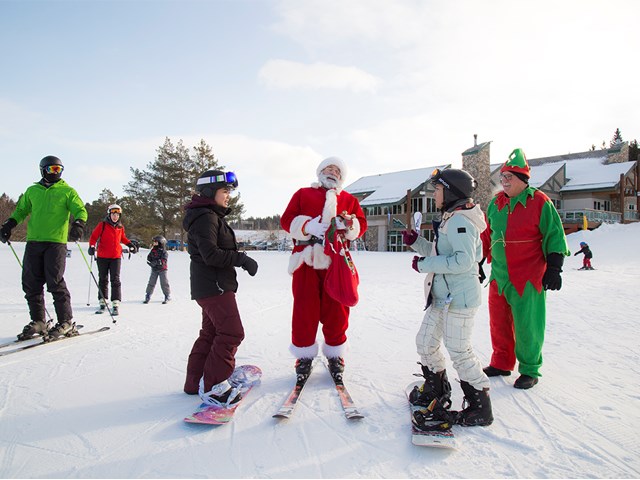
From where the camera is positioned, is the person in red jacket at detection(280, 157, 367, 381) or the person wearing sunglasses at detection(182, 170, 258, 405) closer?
the person wearing sunglasses at detection(182, 170, 258, 405)

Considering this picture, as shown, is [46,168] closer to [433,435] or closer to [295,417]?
[295,417]

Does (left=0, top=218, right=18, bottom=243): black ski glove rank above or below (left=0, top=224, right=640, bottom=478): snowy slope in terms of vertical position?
above

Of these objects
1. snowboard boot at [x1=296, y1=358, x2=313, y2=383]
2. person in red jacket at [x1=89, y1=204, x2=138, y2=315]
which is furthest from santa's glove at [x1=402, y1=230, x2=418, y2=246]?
person in red jacket at [x1=89, y1=204, x2=138, y2=315]

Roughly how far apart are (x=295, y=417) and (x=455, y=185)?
6.65 ft

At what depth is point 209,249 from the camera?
270cm

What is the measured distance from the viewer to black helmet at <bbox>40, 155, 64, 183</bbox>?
15.2 ft

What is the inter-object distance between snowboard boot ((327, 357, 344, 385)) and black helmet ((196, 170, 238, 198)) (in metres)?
1.79

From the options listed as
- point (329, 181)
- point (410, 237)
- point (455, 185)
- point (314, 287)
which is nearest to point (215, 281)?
point (314, 287)

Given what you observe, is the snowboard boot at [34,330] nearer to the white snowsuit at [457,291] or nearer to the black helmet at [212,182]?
the black helmet at [212,182]

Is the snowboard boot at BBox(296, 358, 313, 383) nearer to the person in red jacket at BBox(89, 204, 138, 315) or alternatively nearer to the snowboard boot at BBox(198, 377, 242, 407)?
the snowboard boot at BBox(198, 377, 242, 407)

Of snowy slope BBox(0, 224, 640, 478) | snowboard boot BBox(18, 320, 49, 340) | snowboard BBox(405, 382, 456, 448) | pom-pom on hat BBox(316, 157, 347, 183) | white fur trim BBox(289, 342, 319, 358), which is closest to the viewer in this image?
snowy slope BBox(0, 224, 640, 478)

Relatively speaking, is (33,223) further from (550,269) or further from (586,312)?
(586,312)

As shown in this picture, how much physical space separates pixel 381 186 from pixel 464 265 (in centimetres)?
3418

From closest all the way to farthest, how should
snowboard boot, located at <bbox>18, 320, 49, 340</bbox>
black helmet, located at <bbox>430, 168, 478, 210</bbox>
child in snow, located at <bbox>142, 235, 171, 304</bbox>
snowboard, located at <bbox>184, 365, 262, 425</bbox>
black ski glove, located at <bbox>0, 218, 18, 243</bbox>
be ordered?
snowboard, located at <bbox>184, 365, 262, 425</bbox> < black helmet, located at <bbox>430, 168, 478, 210</bbox> < black ski glove, located at <bbox>0, 218, 18, 243</bbox> < snowboard boot, located at <bbox>18, 320, 49, 340</bbox> < child in snow, located at <bbox>142, 235, 171, 304</bbox>
